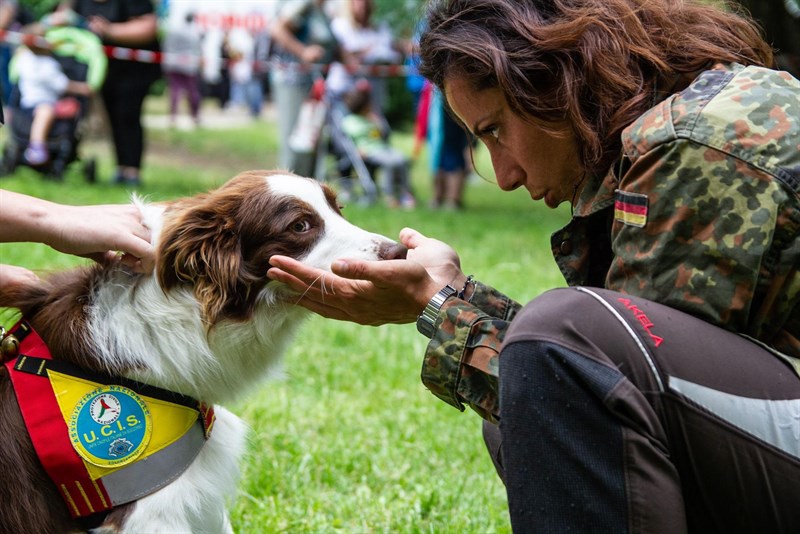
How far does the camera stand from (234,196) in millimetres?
2834

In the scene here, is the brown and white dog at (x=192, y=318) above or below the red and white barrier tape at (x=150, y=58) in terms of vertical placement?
above

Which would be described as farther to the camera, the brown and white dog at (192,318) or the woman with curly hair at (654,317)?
the brown and white dog at (192,318)

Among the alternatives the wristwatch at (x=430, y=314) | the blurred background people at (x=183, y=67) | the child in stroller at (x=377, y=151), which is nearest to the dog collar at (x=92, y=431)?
the wristwatch at (x=430, y=314)

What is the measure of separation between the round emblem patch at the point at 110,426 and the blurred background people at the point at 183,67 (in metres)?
19.8

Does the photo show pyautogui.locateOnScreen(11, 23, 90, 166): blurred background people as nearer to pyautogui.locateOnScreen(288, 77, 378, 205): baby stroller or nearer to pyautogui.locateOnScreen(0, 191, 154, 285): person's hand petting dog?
pyautogui.locateOnScreen(288, 77, 378, 205): baby stroller

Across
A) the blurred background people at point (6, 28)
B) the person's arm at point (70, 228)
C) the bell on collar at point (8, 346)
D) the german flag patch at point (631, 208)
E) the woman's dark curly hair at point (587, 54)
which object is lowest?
the blurred background people at point (6, 28)

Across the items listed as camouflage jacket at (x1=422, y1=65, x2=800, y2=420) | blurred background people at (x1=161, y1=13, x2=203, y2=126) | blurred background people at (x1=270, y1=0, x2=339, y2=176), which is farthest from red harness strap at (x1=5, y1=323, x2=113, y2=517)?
blurred background people at (x1=161, y1=13, x2=203, y2=126)

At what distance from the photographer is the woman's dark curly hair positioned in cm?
237

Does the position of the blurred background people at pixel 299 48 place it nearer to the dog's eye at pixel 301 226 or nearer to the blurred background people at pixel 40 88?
the blurred background people at pixel 40 88

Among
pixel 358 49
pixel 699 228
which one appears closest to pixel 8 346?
pixel 699 228

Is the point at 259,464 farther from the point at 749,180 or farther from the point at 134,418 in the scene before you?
the point at 749,180

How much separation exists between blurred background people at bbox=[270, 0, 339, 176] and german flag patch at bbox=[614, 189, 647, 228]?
8626 mm

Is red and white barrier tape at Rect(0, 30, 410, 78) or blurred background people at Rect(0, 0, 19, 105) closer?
red and white barrier tape at Rect(0, 30, 410, 78)

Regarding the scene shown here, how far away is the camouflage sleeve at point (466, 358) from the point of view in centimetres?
226
